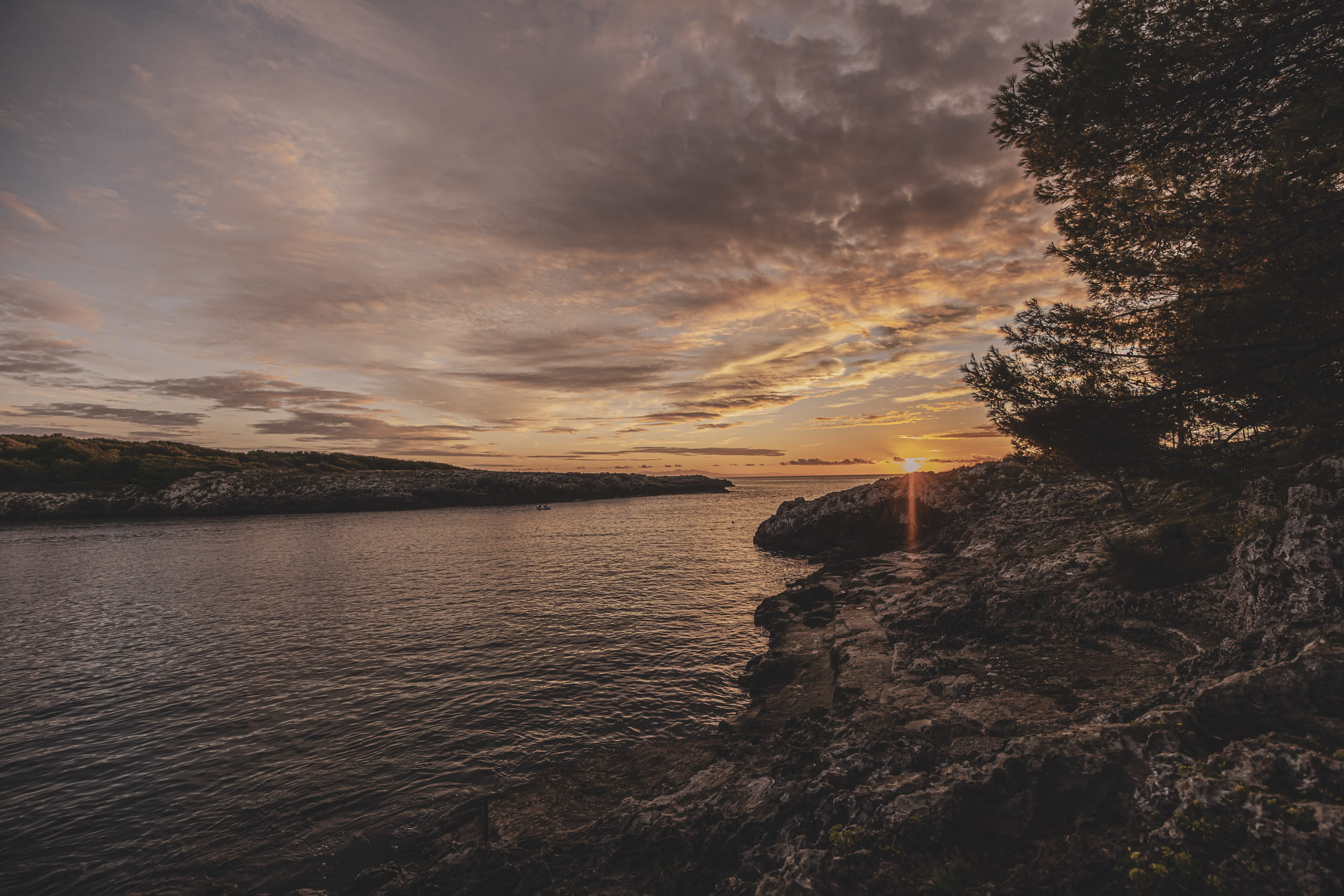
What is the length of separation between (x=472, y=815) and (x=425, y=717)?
19.5ft

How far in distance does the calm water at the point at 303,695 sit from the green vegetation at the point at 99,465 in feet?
298

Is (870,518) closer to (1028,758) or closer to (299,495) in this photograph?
(1028,758)

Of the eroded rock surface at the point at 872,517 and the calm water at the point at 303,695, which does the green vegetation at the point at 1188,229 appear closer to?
the calm water at the point at 303,695

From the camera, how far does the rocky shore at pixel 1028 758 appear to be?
19.5 feet

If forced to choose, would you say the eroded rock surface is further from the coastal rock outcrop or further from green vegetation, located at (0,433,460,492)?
green vegetation, located at (0,433,460,492)

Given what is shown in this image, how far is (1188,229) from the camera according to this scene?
13.0 m

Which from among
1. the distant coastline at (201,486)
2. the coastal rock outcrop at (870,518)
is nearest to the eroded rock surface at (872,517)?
the coastal rock outcrop at (870,518)

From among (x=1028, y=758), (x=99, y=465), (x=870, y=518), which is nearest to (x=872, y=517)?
(x=870, y=518)

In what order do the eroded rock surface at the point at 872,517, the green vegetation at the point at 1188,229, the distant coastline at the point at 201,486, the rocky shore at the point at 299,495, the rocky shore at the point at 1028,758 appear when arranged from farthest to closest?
the distant coastline at the point at 201,486
the rocky shore at the point at 299,495
the eroded rock surface at the point at 872,517
the green vegetation at the point at 1188,229
the rocky shore at the point at 1028,758

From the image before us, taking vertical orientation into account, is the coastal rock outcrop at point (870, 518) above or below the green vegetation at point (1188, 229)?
below

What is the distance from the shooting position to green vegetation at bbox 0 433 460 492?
358 feet

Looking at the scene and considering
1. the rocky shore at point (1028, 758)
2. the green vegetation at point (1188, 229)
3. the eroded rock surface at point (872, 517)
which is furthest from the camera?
the eroded rock surface at point (872, 517)

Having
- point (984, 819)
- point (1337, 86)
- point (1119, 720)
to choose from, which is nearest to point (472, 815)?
point (984, 819)

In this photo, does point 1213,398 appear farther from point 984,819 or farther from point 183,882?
point 183,882
